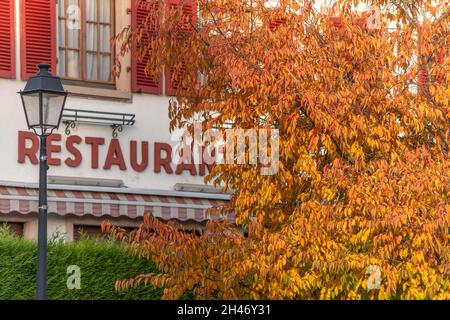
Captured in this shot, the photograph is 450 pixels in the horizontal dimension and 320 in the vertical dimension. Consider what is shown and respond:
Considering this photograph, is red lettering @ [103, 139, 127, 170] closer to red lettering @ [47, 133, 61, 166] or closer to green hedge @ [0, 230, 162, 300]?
red lettering @ [47, 133, 61, 166]

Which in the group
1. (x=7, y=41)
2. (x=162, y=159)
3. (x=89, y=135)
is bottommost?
(x=162, y=159)

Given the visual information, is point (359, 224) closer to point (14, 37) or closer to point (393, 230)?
point (393, 230)

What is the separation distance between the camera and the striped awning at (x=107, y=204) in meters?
21.2

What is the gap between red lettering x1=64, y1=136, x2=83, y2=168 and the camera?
A: 22172 millimetres

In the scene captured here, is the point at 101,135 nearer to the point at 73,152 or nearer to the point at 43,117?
the point at 73,152

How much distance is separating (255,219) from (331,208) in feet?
6.10

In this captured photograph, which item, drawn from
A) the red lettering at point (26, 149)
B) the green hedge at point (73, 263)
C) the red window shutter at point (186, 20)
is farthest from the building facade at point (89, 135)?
the red window shutter at point (186, 20)

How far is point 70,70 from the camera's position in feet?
74.4

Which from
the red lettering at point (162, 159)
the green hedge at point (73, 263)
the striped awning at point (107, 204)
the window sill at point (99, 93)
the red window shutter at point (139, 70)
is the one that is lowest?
the green hedge at point (73, 263)

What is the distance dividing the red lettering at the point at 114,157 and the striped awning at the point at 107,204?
54 cm

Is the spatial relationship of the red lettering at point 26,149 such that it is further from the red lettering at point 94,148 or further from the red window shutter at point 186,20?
the red window shutter at point 186,20

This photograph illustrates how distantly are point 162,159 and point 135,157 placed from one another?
476mm

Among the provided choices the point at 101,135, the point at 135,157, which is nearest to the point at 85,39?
the point at 101,135

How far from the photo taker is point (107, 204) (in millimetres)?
21938
